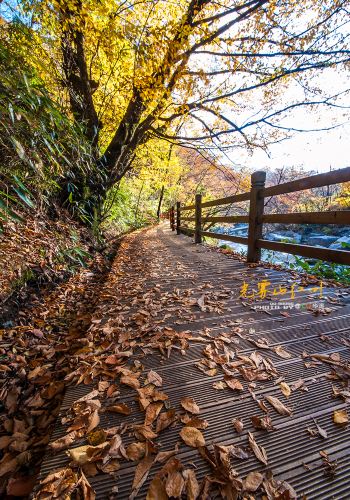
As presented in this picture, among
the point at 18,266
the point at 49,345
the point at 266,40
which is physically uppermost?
the point at 266,40

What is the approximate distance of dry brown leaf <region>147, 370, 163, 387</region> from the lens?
112 centimetres

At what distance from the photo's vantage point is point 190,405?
0.98m

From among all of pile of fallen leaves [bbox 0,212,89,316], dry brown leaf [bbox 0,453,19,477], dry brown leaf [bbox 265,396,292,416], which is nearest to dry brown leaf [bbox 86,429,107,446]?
dry brown leaf [bbox 0,453,19,477]

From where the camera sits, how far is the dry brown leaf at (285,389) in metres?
1.01

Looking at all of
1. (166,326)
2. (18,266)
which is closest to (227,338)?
(166,326)

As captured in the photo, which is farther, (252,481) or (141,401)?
(141,401)

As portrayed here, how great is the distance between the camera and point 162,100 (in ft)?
14.5

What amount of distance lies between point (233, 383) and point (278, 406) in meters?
0.20

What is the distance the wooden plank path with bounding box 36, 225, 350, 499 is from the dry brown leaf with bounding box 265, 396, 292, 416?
0.02 metres

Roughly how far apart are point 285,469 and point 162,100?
5.14 m

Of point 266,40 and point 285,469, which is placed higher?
point 266,40

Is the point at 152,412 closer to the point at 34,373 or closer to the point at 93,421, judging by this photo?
the point at 93,421

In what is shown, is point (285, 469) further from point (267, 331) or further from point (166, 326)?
point (166, 326)

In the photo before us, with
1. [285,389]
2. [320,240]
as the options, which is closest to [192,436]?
[285,389]
